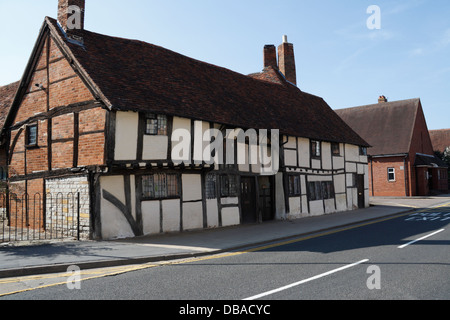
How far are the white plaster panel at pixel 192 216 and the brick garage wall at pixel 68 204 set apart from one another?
351cm

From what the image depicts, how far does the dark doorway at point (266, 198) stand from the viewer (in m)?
17.2

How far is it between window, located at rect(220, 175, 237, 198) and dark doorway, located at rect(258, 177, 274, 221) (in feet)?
6.91

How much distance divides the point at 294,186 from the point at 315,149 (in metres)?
3.16

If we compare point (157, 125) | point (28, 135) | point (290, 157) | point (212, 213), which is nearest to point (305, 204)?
point (290, 157)

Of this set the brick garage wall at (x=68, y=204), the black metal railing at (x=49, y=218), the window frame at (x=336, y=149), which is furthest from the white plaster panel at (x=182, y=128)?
the window frame at (x=336, y=149)

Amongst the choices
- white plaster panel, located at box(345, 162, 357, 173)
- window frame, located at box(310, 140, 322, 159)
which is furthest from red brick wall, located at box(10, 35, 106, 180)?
white plaster panel, located at box(345, 162, 357, 173)

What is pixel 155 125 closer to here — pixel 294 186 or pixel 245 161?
pixel 245 161

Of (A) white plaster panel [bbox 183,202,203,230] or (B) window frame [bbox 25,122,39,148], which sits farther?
(B) window frame [bbox 25,122,39,148]

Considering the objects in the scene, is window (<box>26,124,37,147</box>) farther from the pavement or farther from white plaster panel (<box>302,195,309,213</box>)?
white plaster panel (<box>302,195,309,213</box>)

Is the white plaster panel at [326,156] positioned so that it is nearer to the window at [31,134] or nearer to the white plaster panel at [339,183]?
the white plaster panel at [339,183]

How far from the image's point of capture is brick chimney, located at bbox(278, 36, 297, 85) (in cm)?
2606

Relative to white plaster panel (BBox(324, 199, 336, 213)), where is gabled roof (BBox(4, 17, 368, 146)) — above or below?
above
